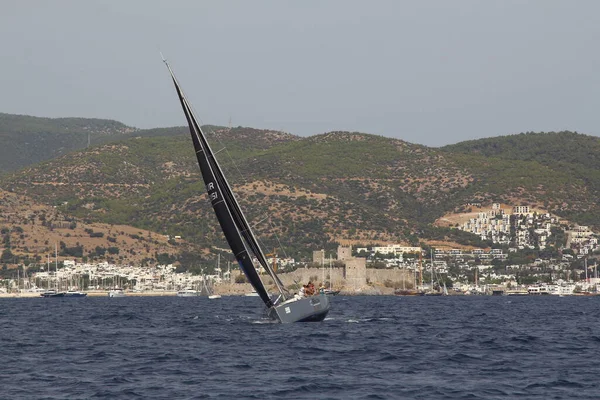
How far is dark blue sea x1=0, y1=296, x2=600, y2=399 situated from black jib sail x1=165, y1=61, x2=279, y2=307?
3705mm

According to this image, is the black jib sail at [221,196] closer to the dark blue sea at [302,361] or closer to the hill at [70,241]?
the dark blue sea at [302,361]

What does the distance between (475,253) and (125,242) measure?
57914 millimetres

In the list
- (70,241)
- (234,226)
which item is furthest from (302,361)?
(70,241)

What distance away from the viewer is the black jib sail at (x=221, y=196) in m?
47.1

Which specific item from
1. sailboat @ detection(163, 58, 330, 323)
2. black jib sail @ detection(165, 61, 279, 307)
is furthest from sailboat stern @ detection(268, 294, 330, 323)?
black jib sail @ detection(165, 61, 279, 307)

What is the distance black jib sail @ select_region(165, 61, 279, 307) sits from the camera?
47.1 meters

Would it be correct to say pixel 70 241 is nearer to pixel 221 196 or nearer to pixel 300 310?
pixel 300 310

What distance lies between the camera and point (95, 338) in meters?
48.3

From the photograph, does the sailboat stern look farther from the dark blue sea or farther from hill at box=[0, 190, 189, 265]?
hill at box=[0, 190, 189, 265]

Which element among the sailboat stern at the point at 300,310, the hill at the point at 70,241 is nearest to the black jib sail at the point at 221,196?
the sailboat stern at the point at 300,310

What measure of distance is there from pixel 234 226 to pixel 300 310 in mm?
4675

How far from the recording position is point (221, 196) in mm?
47438

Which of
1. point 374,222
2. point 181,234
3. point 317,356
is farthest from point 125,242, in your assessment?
point 317,356

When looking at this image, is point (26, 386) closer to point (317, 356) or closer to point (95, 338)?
point (317, 356)
